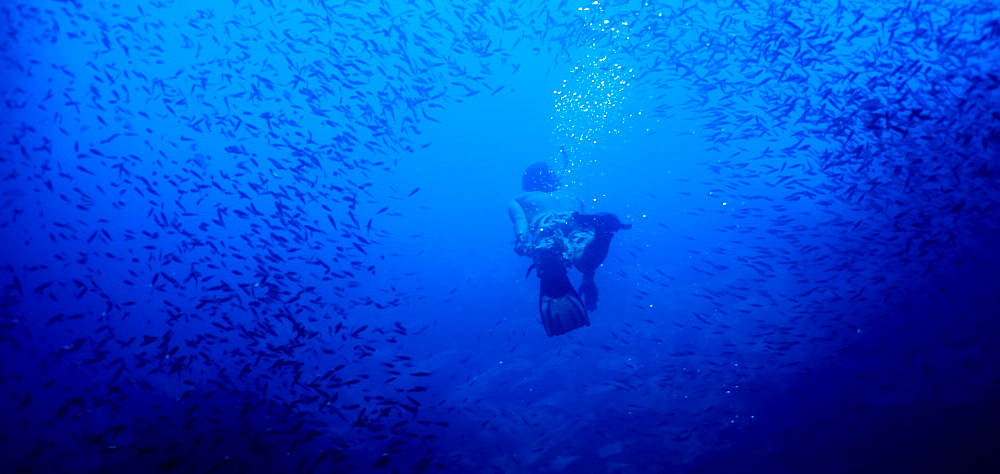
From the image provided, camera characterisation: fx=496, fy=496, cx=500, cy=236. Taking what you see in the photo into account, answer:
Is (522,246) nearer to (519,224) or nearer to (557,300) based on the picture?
(519,224)

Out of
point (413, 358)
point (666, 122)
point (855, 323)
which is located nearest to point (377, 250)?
point (413, 358)

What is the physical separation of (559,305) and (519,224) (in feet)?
5.03

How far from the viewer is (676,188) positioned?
72.2 m

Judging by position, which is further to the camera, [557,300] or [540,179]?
[540,179]

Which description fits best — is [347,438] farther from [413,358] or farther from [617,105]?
[617,105]

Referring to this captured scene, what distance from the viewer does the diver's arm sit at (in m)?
7.66

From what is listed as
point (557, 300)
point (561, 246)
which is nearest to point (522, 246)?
point (561, 246)

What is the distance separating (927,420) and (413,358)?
1446 centimetres

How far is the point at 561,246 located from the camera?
23.5 feet

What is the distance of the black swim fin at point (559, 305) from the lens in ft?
22.5

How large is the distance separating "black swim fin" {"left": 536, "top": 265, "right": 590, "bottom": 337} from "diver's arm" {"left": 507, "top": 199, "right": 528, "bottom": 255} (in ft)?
2.43

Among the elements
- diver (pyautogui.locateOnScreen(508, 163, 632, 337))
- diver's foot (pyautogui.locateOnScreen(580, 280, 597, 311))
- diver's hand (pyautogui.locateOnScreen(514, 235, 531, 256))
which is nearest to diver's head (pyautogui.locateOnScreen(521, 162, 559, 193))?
diver (pyautogui.locateOnScreen(508, 163, 632, 337))

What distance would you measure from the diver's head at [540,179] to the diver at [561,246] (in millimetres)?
314

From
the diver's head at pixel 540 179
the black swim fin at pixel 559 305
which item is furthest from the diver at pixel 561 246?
the diver's head at pixel 540 179
